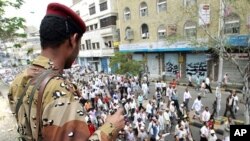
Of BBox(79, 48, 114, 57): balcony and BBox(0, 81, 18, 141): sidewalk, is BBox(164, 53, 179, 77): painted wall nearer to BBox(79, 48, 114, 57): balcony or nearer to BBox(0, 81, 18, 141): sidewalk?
BBox(79, 48, 114, 57): balcony

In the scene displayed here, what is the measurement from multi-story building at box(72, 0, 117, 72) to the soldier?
3528 cm

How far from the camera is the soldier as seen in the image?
136 centimetres

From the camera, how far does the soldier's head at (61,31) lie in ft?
5.05

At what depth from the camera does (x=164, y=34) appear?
2675 cm

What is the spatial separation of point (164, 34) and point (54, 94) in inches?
1020

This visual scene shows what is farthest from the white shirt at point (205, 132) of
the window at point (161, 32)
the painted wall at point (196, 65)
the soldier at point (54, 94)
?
the window at point (161, 32)

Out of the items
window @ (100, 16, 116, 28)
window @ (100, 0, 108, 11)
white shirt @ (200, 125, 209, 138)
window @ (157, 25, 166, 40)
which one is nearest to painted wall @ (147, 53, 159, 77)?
window @ (157, 25, 166, 40)

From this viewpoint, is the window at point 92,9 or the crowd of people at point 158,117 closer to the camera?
the crowd of people at point 158,117

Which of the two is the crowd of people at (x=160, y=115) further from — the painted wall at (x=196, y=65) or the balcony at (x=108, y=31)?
the balcony at (x=108, y=31)

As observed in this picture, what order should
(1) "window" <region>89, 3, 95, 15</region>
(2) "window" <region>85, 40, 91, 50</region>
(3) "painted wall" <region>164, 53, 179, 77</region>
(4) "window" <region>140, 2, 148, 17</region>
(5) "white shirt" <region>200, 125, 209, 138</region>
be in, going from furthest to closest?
(2) "window" <region>85, 40, 91, 50</region> → (1) "window" <region>89, 3, 95, 15</region> → (4) "window" <region>140, 2, 148, 17</region> → (3) "painted wall" <region>164, 53, 179, 77</region> → (5) "white shirt" <region>200, 125, 209, 138</region>

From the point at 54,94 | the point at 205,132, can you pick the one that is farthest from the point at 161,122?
the point at 54,94

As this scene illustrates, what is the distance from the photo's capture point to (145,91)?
1858 centimetres

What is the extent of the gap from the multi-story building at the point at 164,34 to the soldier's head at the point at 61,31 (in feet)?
57.9

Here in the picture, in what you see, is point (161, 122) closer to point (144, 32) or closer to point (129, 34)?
point (144, 32)
